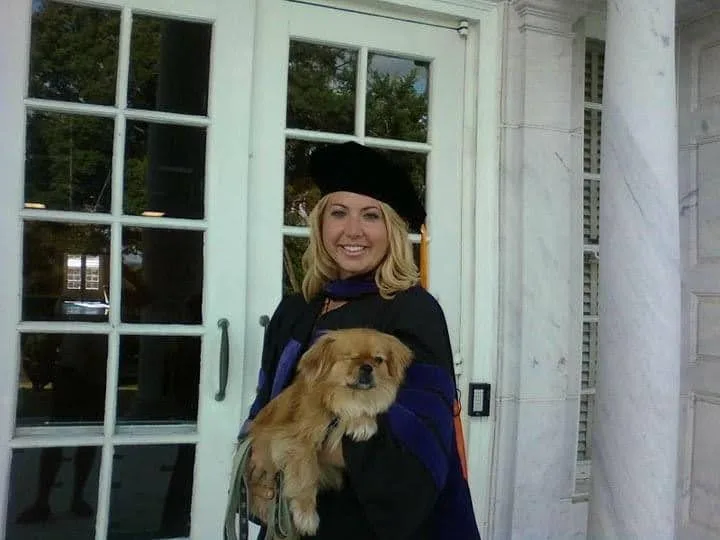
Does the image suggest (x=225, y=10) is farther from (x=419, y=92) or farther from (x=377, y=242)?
(x=377, y=242)

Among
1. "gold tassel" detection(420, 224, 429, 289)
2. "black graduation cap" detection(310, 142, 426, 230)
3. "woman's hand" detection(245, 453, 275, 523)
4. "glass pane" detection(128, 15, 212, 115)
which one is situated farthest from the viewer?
"glass pane" detection(128, 15, 212, 115)

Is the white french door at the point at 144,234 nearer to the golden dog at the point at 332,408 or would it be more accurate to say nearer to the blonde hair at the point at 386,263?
the blonde hair at the point at 386,263

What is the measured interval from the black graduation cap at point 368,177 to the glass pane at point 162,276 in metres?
1.24

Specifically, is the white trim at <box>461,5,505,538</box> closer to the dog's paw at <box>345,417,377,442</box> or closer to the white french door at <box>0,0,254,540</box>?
the white french door at <box>0,0,254,540</box>

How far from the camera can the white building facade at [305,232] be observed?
2.46 meters

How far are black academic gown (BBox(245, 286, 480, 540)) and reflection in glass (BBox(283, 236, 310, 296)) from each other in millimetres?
1151

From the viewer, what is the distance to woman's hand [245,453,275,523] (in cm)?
168

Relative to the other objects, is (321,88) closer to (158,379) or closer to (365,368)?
(158,379)

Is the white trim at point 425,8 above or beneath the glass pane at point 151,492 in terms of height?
above

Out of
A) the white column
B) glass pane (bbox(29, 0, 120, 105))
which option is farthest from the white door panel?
glass pane (bbox(29, 0, 120, 105))

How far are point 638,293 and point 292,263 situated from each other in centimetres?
152

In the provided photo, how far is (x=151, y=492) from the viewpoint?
9.28ft

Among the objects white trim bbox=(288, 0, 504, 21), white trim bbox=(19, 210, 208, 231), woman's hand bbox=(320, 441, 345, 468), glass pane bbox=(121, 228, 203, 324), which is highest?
white trim bbox=(288, 0, 504, 21)

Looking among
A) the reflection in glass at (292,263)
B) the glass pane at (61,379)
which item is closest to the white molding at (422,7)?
the reflection in glass at (292,263)
